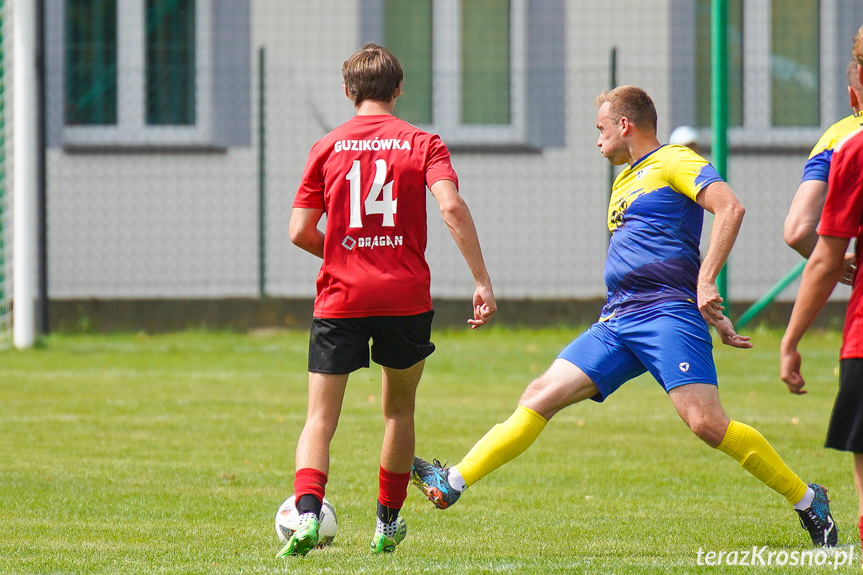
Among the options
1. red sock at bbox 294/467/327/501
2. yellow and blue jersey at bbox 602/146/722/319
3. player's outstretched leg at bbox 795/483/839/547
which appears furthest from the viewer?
yellow and blue jersey at bbox 602/146/722/319

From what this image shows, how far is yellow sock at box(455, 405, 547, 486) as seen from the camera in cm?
489

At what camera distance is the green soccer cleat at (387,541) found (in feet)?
15.4

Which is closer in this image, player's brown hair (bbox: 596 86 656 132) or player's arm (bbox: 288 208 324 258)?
player's arm (bbox: 288 208 324 258)

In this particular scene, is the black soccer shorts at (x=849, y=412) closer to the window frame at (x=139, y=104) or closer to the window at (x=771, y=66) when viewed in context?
the window at (x=771, y=66)

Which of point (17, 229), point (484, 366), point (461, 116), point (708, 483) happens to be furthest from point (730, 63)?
point (708, 483)

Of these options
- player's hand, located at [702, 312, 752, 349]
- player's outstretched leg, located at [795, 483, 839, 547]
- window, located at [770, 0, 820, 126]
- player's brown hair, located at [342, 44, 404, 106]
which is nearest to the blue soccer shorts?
player's hand, located at [702, 312, 752, 349]

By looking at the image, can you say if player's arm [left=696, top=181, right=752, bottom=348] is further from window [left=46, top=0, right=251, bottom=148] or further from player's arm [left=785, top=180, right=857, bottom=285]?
window [left=46, top=0, right=251, bottom=148]

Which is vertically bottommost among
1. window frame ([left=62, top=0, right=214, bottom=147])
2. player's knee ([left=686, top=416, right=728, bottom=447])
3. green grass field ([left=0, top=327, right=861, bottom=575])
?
green grass field ([left=0, top=327, right=861, bottom=575])

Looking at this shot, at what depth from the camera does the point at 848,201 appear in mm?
3543

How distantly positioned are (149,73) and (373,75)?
1111 centimetres

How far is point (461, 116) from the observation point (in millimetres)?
15133

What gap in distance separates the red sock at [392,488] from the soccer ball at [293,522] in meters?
0.27

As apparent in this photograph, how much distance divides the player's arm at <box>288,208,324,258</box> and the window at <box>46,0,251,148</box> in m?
10.4

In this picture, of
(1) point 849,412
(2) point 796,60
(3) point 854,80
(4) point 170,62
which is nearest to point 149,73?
(4) point 170,62
